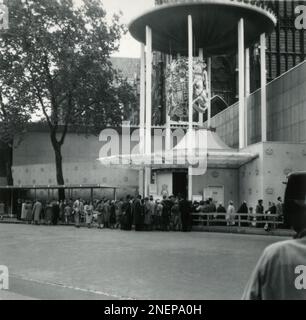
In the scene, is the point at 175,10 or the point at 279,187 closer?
the point at 279,187

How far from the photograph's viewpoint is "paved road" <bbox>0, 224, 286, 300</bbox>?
30.5 feet

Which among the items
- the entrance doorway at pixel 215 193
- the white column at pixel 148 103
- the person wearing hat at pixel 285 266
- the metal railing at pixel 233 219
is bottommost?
the metal railing at pixel 233 219

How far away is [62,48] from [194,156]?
42.3 ft

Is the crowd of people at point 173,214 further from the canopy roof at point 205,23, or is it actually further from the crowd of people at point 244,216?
the canopy roof at point 205,23

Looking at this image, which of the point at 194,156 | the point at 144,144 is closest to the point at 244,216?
the point at 194,156

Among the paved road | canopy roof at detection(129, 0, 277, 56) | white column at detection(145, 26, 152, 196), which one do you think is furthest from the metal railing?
canopy roof at detection(129, 0, 277, 56)

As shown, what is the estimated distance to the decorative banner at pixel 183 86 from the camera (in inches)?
1518

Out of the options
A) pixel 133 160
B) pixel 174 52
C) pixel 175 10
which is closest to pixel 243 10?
pixel 175 10

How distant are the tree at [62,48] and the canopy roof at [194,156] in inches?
236

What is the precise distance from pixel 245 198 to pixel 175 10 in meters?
12.5

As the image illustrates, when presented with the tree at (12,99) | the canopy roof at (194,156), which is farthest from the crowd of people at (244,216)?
the tree at (12,99)

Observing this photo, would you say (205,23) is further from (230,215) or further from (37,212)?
(37,212)

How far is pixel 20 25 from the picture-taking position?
132 feet

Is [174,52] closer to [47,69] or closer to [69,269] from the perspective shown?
[47,69]
